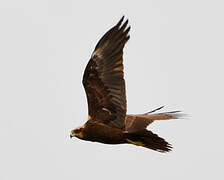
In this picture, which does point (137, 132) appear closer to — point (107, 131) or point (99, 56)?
point (107, 131)

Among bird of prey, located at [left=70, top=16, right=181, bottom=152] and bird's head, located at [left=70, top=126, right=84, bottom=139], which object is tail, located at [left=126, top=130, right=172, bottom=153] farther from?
bird's head, located at [left=70, top=126, right=84, bottom=139]

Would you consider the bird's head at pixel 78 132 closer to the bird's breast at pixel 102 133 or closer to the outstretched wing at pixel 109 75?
the bird's breast at pixel 102 133

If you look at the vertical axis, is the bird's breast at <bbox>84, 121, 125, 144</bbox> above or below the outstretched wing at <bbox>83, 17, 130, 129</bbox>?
below

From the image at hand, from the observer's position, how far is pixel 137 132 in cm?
1393

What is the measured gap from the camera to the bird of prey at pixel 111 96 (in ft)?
45.4

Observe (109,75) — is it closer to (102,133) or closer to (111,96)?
(111,96)

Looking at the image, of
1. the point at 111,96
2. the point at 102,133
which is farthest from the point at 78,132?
the point at 111,96

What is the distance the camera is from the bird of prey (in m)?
13.9

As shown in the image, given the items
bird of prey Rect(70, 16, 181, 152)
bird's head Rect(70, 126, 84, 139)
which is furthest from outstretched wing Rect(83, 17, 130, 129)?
bird's head Rect(70, 126, 84, 139)

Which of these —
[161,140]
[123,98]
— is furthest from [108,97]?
[161,140]

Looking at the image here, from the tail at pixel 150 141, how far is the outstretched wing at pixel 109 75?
0.38m

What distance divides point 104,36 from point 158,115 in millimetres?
2100

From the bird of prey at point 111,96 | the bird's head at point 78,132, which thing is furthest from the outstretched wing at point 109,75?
the bird's head at point 78,132

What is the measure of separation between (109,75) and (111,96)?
366 millimetres
